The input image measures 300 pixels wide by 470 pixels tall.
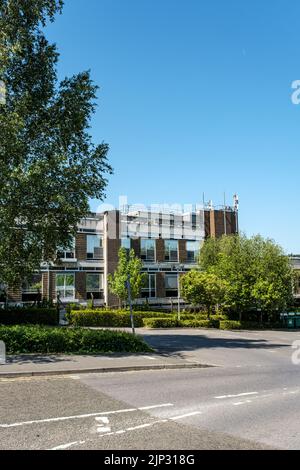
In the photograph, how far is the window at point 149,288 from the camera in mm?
50344

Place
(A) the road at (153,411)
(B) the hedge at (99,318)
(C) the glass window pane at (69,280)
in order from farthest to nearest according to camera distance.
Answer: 1. (C) the glass window pane at (69,280)
2. (B) the hedge at (99,318)
3. (A) the road at (153,411)

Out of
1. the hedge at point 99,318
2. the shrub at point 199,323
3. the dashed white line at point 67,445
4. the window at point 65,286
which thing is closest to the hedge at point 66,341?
the dashed white line at point 67,445

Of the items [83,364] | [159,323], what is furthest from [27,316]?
[83,364]

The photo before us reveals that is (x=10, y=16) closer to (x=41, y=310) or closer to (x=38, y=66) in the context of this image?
(x=38, y=66)

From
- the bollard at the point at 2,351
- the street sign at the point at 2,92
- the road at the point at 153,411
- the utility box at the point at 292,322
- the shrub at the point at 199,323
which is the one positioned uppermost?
the street sign at the point at 2,92

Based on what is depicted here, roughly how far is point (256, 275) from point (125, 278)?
1170cm

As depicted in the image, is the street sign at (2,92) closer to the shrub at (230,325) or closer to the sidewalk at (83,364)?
the sidewalk at (83,364)

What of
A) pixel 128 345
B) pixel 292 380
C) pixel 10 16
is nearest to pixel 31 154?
pixel 10 16

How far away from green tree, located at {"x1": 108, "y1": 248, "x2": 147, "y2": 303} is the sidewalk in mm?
24958

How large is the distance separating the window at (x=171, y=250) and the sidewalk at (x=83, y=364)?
116 feet

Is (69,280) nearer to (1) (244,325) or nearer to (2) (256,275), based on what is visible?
(1) (244,325)

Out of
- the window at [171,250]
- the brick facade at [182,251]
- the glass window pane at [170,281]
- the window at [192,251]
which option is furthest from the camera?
the window at [192,251]

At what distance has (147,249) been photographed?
52031 mm

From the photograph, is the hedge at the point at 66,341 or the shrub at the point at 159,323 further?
the shrub at the point at 159,323
